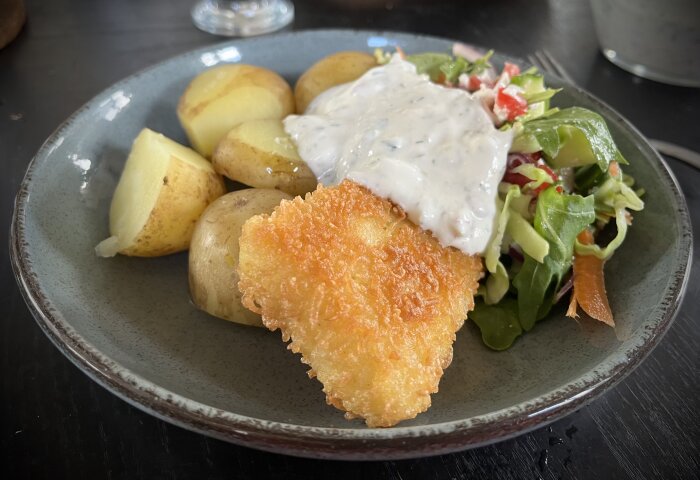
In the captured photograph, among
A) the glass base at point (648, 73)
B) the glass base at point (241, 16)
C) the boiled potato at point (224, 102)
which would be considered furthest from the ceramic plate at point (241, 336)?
the glass base at point (241, 16)

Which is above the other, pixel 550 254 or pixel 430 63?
pixel 430 63

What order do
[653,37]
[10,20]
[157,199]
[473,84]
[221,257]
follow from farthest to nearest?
[10,20] → [653,37] → [473,84] → [157,199] → [221,257]

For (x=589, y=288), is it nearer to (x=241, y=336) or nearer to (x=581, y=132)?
(x=581, y=132)


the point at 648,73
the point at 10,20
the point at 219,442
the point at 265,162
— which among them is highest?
the point at 265,162

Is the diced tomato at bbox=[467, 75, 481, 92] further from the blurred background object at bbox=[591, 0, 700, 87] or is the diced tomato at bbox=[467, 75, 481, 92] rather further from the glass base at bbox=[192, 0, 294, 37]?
the glass base at bbox=[192, 0, 294, 37]

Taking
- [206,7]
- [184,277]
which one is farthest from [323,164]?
[206,7]

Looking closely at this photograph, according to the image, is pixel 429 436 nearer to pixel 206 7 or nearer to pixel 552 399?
pixel 552 399

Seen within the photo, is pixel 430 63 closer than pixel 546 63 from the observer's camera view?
Yes

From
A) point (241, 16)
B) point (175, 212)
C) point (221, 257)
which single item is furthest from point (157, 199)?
point (241, 16)
